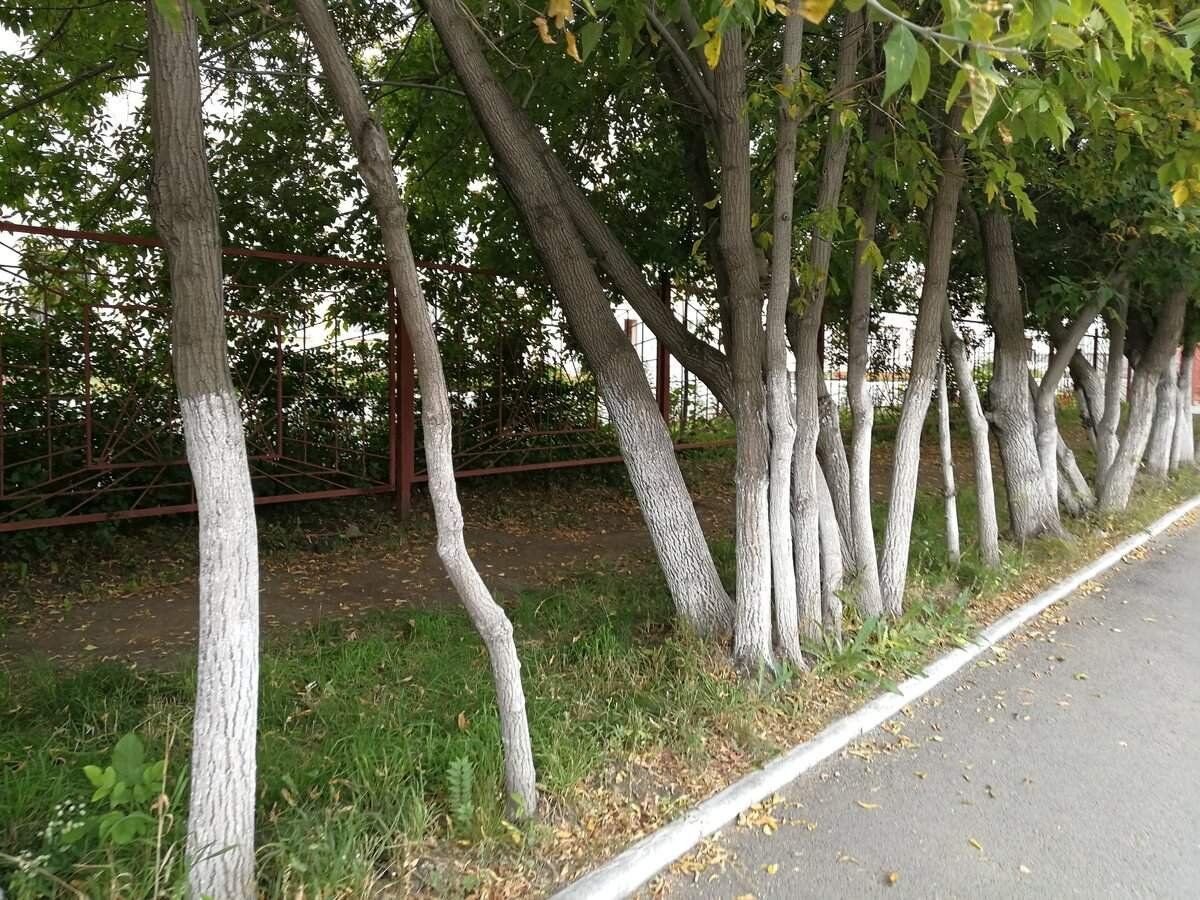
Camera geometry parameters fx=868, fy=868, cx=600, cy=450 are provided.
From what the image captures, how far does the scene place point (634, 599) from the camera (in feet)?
17.5

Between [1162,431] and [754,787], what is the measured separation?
9927 millimetres

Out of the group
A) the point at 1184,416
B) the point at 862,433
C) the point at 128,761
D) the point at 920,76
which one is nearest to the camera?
the point at 920,76

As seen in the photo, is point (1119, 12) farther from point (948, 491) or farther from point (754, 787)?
point (948, 491)

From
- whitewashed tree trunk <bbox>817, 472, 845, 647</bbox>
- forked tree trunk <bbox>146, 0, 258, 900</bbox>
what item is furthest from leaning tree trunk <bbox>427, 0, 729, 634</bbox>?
forked tree trunk <bbox>146, 0, 258, 900</bbox>

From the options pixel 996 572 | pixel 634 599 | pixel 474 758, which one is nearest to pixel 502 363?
pixel 634 599

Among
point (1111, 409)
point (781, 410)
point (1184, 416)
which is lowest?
point (1184, 416)

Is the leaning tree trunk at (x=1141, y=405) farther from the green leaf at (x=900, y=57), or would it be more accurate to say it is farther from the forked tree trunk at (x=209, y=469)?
the forked tree trunk at (x=209, y=469)

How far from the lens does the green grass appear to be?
2619 millimetres

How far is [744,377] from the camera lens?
4391mm

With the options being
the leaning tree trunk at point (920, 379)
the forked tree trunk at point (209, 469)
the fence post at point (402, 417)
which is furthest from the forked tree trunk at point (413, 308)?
the fence post at point (402, 417)

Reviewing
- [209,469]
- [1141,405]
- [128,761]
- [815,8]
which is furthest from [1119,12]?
[1141,405]

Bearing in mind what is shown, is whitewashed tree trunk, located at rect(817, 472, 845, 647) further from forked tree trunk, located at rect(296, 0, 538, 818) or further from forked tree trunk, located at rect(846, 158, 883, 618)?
forked tree trunk, located at rect(296, 0, 538, 818)

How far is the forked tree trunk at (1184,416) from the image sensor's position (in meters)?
11.2

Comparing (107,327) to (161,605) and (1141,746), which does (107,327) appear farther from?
(1141,746)
